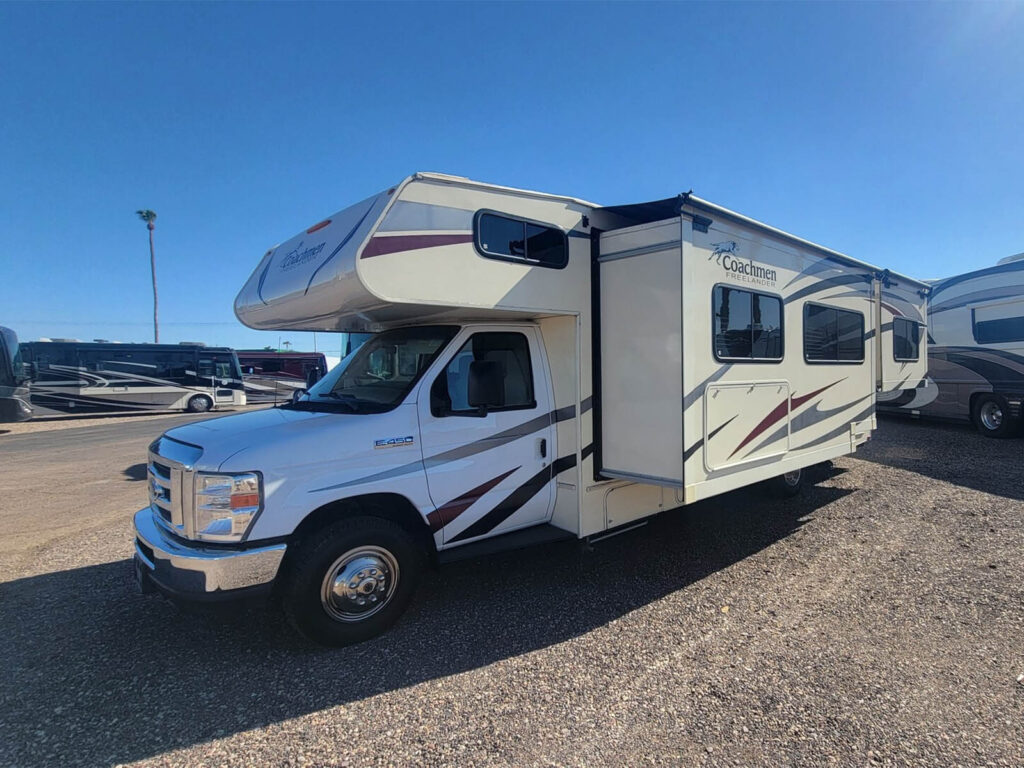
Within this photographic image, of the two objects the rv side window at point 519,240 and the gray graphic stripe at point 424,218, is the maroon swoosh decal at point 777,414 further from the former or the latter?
the gray graphic stripe at point 424,218

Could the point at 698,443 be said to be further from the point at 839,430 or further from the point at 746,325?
the point at 839,430

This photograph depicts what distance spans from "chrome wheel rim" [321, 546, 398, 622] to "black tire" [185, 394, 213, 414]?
73.6 feet

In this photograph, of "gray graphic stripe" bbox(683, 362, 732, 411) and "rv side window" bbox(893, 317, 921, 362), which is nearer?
"gray graphic stripe" bbox(683, 362, 732, 411)

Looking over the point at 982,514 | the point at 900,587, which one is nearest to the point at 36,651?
the point at 900,587

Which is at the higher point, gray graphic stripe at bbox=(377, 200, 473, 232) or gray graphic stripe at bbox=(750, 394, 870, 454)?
gray graphic stripe at bbox=(377, 200, 473, 232)

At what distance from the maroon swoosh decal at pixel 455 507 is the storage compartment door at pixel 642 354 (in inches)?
41.3

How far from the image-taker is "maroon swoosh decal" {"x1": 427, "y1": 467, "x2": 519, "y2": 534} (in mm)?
3838

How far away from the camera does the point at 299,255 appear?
4309mm

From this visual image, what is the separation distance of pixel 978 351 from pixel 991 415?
4.49 ft

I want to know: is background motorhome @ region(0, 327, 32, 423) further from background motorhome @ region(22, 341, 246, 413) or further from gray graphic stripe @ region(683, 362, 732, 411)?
gray graphic stripe @ region(683, 362, 732, 411)

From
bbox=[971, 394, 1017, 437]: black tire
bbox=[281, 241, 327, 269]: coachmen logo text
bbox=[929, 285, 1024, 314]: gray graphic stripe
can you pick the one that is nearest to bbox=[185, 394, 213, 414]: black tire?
bbox=[281, 241, 327, 269]: coachmen logo text

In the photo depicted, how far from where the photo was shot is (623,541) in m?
5.61

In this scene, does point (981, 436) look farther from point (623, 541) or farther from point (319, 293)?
point (319, 293)

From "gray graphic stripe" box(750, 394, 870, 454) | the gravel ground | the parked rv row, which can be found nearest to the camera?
the gravel ground
